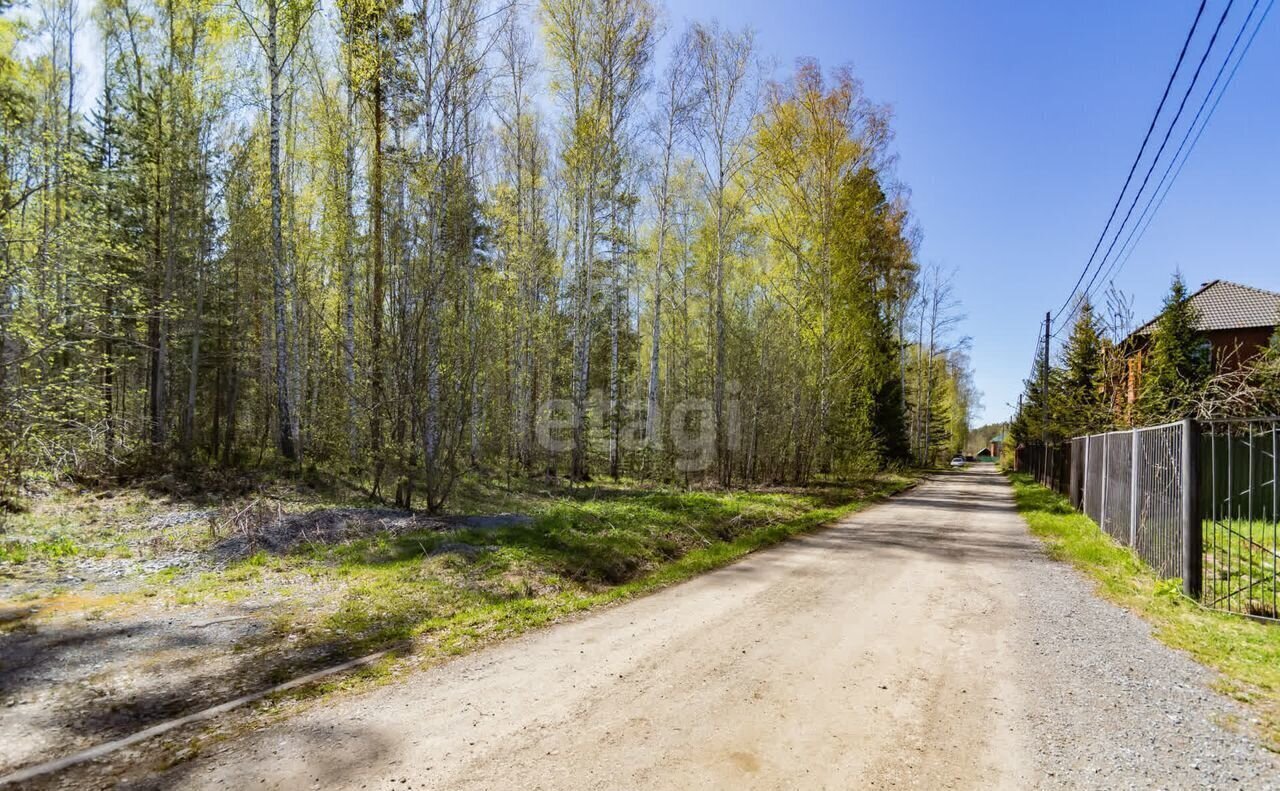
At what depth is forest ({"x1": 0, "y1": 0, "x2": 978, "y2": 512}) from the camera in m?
8.59

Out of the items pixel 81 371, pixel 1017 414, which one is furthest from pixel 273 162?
pixel 1017 414

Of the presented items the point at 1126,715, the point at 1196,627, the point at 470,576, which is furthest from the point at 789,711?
the point at 1196,627

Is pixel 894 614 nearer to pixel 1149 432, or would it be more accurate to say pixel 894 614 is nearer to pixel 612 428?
pixel 1149 432

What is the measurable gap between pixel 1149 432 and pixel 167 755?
33.9 feet

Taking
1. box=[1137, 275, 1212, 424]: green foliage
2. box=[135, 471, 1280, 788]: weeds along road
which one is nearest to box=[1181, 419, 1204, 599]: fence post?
box=[135, 471, 1280, 788]: weeds along road

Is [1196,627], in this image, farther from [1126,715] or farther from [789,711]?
[789,711]

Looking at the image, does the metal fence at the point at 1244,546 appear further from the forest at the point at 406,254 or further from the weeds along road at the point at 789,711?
the forest at the point at 406,254

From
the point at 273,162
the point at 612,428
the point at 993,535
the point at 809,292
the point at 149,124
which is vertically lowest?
the point at 993,535

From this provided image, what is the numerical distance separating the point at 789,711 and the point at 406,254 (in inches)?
311

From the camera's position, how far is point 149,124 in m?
13.3

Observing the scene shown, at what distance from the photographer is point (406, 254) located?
854cm

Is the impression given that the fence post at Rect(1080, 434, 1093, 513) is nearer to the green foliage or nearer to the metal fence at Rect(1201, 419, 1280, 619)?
the metal fence at Rect(1201, 419, 1280, 619)

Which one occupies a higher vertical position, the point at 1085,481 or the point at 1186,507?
the point at 1186,507

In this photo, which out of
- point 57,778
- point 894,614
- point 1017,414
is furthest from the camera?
point 1017,414
